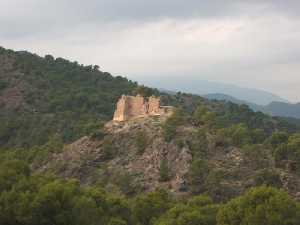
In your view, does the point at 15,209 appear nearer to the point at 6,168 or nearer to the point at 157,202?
the point at 6,168

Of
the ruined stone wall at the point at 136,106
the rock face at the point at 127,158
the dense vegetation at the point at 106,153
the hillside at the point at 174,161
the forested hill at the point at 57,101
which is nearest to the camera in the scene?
the dense vegetation at the point at 106,153

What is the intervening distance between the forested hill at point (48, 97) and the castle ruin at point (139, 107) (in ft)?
22.8

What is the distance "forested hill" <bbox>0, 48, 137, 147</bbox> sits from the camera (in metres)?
115

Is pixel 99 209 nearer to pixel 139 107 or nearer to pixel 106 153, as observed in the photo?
pixel 106 153

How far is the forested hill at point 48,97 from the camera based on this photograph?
115062 millimetres

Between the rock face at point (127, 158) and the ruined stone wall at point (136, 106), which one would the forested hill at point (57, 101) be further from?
the rock face at point (127, 158)

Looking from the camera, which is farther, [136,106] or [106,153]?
[136,106]

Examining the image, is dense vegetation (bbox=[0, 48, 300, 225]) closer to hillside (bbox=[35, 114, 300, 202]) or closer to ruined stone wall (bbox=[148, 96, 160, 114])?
hillside (bbox=[35, 114, 300, 202])

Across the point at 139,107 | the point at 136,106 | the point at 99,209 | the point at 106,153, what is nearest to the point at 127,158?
the point at 106,153

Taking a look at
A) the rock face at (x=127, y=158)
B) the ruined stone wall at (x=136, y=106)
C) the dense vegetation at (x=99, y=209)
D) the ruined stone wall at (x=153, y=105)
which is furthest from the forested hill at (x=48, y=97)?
the dense vegetation at (x=99, y=209)

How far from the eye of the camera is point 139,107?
90.2 metres

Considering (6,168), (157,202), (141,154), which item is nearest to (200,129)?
(141,154)

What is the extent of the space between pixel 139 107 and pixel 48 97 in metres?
47.0

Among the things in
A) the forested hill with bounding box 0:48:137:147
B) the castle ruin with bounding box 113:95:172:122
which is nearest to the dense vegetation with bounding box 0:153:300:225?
the castle ruin with bounding box 113:95:172:122
